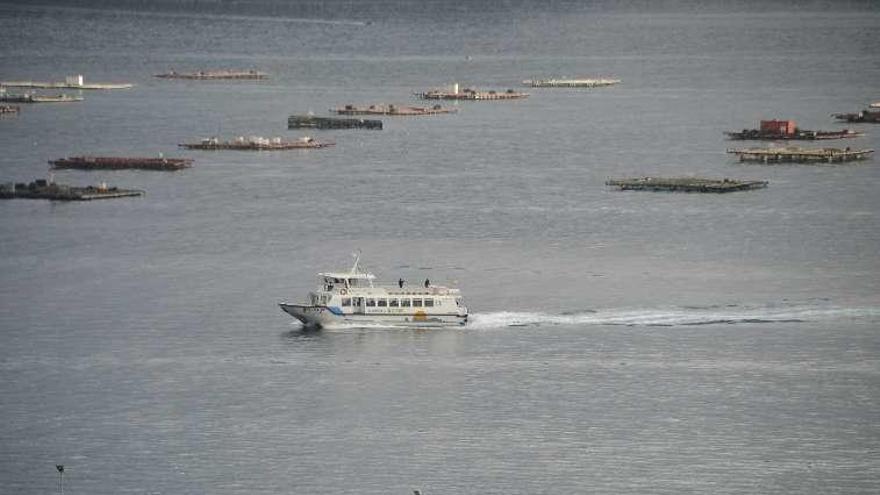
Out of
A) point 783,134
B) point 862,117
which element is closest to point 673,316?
point 783,134

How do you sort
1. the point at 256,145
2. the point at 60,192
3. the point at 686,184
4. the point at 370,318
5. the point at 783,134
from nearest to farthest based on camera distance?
the point at 370,318 < the point at 60,192 < the point at 686,184 < the point at 256,145 < the point at 783,134

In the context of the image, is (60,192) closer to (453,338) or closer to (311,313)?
(311,313)

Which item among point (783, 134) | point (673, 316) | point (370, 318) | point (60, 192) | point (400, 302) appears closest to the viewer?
point (400, 302)

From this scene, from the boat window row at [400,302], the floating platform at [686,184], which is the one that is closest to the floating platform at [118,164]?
the floating platform at [686,184]

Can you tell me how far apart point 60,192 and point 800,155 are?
5075 cm

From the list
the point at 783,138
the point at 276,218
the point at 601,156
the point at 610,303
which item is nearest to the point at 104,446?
the point at 610,303

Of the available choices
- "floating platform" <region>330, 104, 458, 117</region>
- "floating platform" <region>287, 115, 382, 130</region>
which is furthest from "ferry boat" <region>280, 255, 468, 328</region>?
"floating platform" <region>330, 104, 458, 117</region>

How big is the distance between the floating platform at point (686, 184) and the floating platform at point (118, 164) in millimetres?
28612

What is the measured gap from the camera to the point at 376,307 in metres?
88.7

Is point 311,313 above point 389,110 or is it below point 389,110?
below

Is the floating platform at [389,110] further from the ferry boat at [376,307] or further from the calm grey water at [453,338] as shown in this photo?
the ferry boat at [376,307]

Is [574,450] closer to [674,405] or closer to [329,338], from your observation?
[674,405]

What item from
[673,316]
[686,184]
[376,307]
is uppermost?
[686,184]

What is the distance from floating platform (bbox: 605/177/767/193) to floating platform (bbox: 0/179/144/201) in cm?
2928
